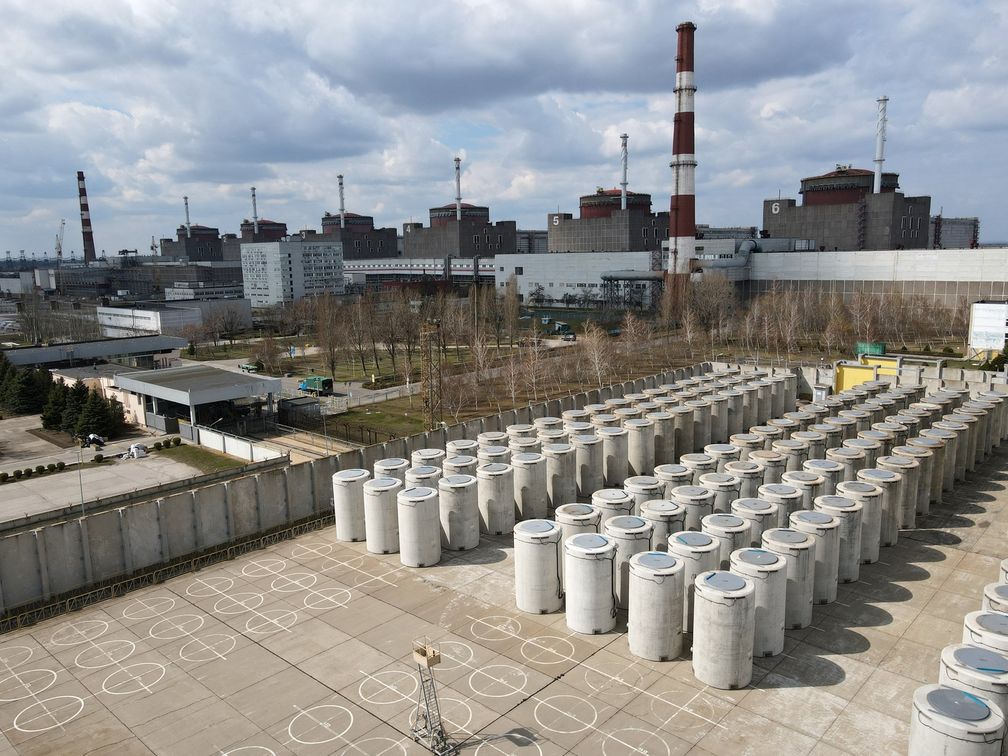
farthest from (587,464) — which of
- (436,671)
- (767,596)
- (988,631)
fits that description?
(988,631)

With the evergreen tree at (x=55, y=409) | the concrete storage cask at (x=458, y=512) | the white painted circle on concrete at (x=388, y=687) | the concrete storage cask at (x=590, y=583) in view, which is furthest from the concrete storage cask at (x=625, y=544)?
the evergreen tree at (x=55, y=409)

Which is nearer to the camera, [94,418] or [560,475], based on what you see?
[560,475]

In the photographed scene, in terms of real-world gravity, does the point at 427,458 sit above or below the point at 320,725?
above

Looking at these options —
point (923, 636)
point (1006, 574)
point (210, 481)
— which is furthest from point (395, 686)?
point (210, 481)

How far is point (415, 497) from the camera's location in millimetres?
22656

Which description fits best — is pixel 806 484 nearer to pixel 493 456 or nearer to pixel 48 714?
pixel 493 456

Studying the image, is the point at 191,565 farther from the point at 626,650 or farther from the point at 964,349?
the point at 964,349

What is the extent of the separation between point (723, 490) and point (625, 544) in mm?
5519

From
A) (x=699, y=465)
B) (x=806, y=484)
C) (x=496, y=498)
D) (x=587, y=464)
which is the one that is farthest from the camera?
(x=587, y=464)

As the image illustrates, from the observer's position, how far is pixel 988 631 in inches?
579

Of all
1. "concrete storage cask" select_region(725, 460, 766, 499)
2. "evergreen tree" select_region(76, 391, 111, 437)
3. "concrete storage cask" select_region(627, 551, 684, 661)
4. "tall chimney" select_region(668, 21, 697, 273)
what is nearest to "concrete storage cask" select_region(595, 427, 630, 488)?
"concrete storage cask" select_region(725, 460, 766, 499)

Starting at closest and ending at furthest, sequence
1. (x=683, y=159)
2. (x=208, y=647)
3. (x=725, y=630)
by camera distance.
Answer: (x=725, y=630) < (x=208, y=647) < (x=683, y=159)

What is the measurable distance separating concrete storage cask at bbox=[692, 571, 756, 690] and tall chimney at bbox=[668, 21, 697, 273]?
8015 centimetres

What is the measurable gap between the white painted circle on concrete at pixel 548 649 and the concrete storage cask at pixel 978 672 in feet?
26.6
